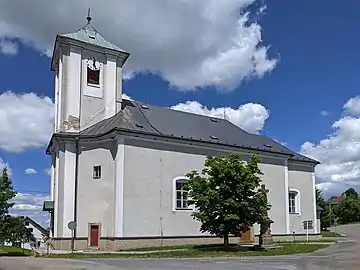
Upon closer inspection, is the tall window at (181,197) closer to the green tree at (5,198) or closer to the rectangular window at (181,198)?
the rectangular window at (181,198)

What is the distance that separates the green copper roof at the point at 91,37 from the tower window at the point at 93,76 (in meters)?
2.25

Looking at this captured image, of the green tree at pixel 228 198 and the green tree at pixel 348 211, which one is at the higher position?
the green tree at pixel 228 198

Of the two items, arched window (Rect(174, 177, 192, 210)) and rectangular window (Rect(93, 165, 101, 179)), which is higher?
rectangular window (Rect(93, 165, 101, 179))

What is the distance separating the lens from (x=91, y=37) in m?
37.7

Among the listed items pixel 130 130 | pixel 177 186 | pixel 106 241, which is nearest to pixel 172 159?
pixel 177 186

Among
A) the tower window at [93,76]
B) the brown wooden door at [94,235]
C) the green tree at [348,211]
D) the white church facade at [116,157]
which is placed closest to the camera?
the white church facade at [116,157]

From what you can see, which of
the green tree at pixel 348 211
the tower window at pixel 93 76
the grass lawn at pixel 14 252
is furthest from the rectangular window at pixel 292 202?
the green tree at pixel 348 211

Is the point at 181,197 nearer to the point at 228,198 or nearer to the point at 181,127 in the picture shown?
the point at 181,127

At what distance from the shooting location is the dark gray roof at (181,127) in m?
34.2

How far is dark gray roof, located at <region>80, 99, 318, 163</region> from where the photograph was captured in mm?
34188

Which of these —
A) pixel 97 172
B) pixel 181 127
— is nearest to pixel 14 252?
pixel 97 172

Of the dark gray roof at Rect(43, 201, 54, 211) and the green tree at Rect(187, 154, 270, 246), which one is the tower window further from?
the green tree at Rect(187, 154, 270, 246)

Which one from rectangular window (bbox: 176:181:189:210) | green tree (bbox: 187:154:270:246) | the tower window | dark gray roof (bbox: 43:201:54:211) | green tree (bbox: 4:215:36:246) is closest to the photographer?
green tree (bbox: 187:154:270:246)

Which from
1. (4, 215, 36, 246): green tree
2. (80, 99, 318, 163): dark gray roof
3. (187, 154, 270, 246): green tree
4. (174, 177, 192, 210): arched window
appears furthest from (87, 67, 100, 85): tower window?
(187, 154, 270, 246): green tree
